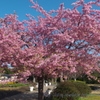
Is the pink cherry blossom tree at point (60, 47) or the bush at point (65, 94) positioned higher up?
the pink cherry blossom tree at point (60, 47)

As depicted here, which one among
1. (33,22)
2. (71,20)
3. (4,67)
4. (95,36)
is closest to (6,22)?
(33,22)

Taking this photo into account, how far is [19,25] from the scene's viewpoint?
40.2ft

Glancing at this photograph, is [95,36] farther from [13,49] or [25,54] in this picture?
[13,49]

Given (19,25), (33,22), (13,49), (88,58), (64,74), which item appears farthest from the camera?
(19,25)

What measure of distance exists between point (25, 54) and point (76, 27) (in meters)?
3.16

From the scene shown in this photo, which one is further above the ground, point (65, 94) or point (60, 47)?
point (60, 47)

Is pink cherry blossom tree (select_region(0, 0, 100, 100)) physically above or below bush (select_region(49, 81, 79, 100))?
above

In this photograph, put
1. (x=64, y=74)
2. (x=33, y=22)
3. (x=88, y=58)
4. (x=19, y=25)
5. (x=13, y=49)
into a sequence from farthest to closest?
(x=19, y=25) → (x=33, y=22) → (x=64, y=74) → (x=88, y=58) → (x=13, y=49)

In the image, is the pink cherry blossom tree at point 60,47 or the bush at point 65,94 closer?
the pink cherry blossom tree at point 60,47

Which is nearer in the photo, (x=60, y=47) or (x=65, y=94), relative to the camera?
(x=60, y=47)

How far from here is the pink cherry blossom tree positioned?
798 centimetres

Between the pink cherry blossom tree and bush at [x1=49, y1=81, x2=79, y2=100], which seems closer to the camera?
the pink cherry blossom tree

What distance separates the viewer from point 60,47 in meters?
8.83

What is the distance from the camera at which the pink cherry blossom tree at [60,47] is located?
7977 millimetres
